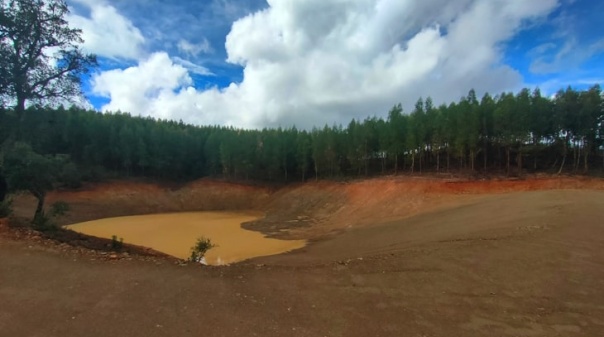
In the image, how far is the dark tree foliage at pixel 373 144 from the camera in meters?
39.3

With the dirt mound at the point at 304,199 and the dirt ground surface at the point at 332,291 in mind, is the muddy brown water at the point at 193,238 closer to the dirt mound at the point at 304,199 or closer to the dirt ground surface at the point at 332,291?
the dirt mound at the point at 304,199

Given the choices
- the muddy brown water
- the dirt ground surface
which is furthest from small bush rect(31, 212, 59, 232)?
the muddy brown water

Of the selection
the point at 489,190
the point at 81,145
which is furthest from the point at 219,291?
the point at 81,145

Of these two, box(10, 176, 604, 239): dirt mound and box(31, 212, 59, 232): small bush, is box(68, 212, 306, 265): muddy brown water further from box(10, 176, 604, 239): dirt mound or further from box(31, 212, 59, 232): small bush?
box(31, 212, 59, 232): small bush

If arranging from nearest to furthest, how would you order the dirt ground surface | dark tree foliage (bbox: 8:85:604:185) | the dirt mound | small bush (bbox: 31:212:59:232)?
the dirt ground surface < small bush (bbox: 31:212:59:232) < the dirt mound < dark tree foliage (bbox: 8:85:604:185)

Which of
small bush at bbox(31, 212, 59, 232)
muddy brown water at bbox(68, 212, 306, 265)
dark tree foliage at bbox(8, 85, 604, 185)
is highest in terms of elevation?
dark tree foliage at bbox(8, 85, 604, 185)

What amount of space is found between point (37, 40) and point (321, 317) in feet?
56.8

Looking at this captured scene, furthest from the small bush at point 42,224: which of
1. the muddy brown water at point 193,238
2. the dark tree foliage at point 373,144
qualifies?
the dark tree foliage at point 373,144

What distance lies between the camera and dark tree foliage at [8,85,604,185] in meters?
39.3

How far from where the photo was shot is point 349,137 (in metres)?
58.8

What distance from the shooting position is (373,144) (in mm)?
56906

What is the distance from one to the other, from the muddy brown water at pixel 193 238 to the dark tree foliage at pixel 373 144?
7.43 m

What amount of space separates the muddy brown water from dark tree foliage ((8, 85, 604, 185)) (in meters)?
7.43

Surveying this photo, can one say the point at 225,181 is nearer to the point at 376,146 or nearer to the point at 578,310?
the point at 376,146
